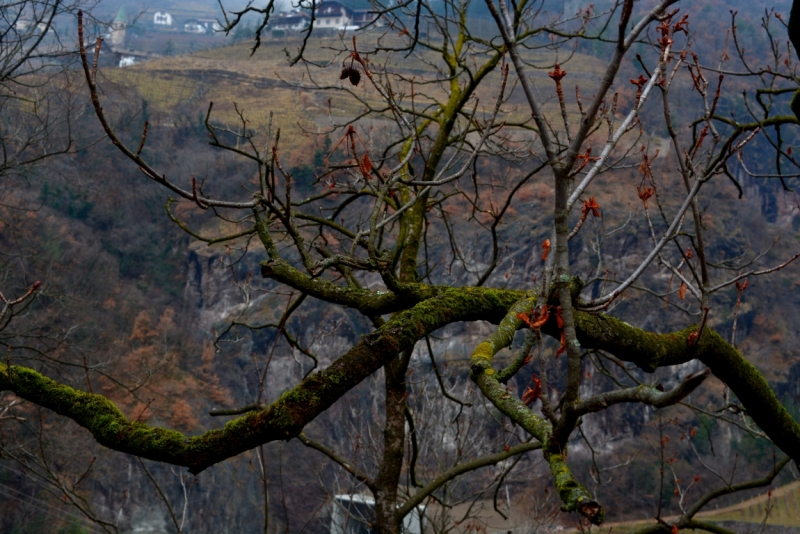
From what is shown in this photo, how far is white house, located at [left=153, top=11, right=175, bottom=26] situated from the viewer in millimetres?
104938

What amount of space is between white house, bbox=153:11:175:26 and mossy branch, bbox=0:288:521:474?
376 ft

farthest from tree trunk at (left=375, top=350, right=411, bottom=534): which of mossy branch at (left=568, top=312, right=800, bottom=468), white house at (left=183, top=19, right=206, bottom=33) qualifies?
white house at (left=183, top=19, right=206, bottom=33)

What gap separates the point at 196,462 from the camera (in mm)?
2002

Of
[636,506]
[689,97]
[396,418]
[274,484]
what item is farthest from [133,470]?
[689,97]

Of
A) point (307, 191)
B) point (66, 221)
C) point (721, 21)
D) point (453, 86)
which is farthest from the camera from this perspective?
point (721, 21)

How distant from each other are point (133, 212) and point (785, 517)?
1269 inches

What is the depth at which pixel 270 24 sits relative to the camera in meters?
47.5


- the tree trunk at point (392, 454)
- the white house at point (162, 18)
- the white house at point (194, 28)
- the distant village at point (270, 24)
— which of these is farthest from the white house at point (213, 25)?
the white house at point (162, 18)

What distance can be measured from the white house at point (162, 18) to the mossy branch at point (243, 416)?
115m

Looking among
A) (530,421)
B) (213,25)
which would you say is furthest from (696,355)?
(213,25)

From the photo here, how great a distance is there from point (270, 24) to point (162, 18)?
68.2 meters

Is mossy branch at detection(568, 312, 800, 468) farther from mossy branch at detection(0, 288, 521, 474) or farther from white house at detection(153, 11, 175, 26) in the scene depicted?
white house at detection(153, 11, 175, 26)

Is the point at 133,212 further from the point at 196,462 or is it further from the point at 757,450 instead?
the point at 196,462

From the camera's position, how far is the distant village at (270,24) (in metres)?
43.1
